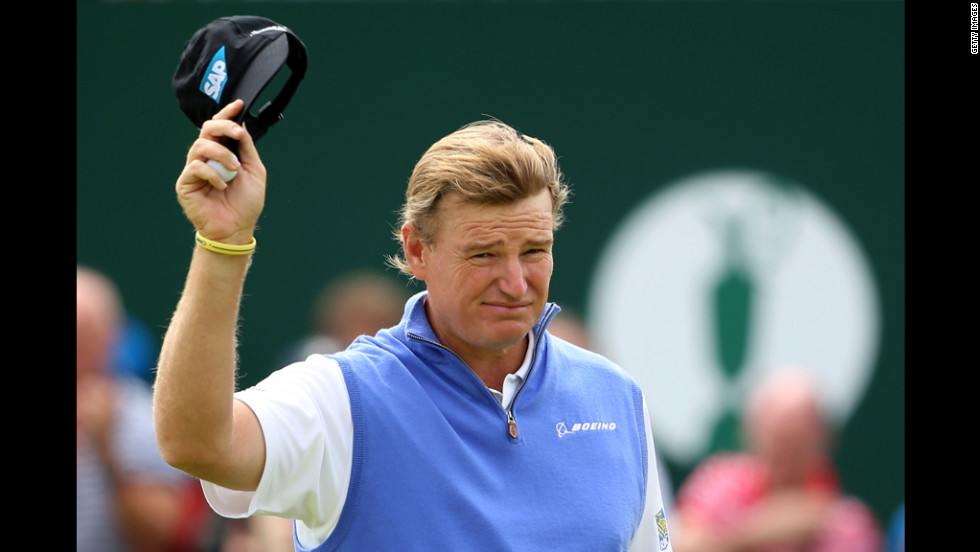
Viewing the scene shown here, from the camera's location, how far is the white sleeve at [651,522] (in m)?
2.45

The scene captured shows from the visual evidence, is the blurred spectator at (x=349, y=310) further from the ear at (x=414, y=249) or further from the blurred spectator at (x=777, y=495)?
the ear at (x=414, y=249)

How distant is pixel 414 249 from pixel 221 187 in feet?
2.05

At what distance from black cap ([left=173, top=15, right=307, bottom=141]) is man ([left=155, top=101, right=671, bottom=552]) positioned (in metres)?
0.07

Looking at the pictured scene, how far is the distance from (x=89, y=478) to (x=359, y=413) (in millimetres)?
2151

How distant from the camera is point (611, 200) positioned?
4.75m

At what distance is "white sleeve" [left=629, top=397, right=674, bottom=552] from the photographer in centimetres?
245

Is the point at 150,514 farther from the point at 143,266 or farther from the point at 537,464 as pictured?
the point at 537,464

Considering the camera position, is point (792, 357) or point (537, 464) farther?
point (792, 357)

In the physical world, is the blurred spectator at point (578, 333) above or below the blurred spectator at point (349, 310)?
below

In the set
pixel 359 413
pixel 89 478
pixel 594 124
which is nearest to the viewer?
pixel 359 413

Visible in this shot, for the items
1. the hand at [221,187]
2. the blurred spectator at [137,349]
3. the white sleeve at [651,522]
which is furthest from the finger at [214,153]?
the blurred spectator at [137,349]

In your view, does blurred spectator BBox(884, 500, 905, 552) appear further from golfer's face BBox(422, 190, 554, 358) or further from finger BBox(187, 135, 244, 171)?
finger BBox(187, 135, 244, 171)

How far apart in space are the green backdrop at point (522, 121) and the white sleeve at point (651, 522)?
2.20 metres

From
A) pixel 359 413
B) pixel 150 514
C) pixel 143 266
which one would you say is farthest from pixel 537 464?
pixel 143 266
